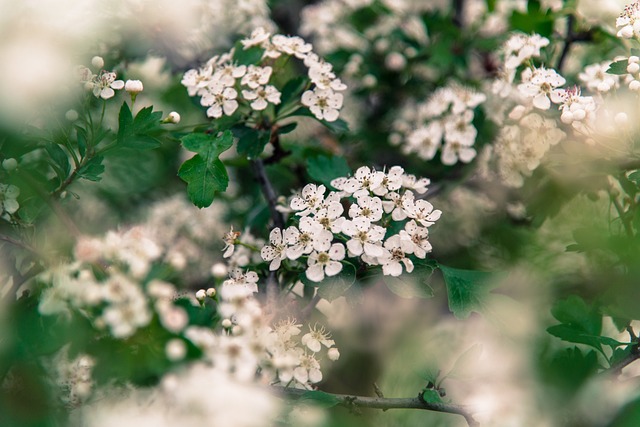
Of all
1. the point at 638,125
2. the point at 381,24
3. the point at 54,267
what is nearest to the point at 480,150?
the point at 638,125

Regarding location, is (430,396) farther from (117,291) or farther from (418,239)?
(117,291)

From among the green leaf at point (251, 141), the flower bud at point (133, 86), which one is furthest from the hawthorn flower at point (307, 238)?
the flower bud at point (133, 86)

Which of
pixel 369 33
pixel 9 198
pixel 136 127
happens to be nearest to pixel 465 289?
pixel 136 127

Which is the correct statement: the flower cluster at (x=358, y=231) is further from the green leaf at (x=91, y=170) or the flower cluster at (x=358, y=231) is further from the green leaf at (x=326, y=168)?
the green leaf at (x=91, y=170)

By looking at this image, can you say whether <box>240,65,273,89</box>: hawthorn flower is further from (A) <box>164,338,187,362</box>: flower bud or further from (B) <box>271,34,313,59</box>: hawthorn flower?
(A) <box>164,338,187,362</box>: flower bud

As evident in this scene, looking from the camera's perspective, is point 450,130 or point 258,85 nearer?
point 258,85

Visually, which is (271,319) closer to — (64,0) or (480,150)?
(480,150)
